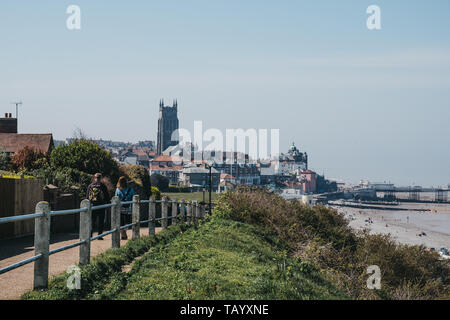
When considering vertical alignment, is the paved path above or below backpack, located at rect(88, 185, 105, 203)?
below

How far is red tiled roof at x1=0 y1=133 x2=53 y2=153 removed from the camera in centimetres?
3762

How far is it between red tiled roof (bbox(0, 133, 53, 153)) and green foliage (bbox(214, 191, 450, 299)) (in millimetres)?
15448

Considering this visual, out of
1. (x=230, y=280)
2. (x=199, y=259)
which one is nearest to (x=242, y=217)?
(x=199, y=259)

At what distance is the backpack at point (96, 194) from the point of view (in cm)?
1442

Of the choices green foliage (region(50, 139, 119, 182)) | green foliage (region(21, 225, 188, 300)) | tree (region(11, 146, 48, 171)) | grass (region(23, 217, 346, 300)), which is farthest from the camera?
tree (region(11, 146, 48, 171))

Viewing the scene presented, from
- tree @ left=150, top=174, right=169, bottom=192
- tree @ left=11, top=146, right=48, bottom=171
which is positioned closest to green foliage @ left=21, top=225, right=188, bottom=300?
tree @ left=11, top=146, right=48, bottom=171

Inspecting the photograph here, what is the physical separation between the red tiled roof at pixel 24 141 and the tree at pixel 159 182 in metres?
68.9

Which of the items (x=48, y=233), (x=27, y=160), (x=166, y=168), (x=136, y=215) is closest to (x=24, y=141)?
(x=27, y=160)

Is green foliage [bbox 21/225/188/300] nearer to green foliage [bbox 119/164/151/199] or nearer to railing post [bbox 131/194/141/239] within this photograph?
railing post [bbox 131/194/141/239]

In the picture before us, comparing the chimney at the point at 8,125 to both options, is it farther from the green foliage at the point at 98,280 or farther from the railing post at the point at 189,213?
the green foliage at the point at 98,280
